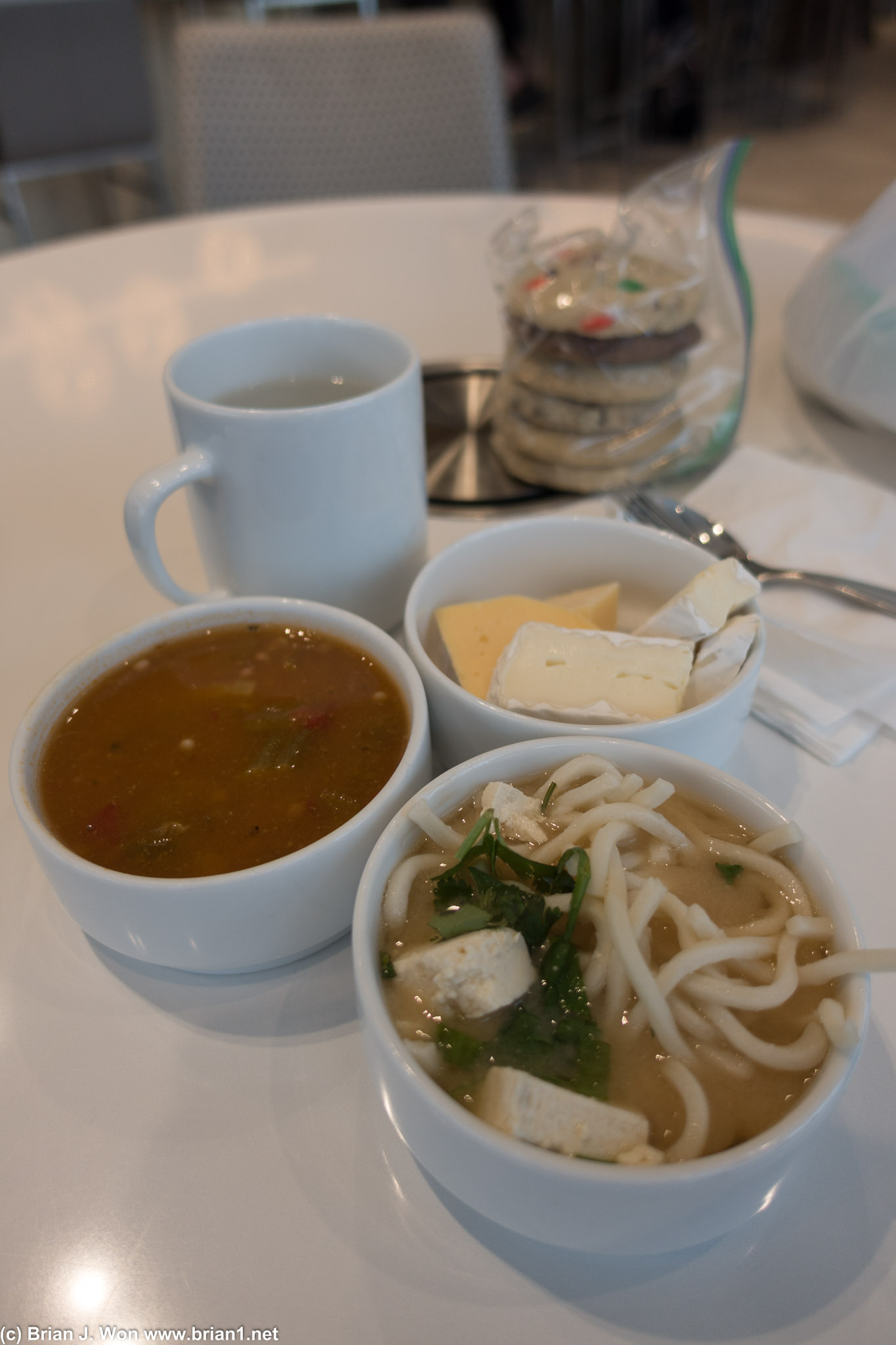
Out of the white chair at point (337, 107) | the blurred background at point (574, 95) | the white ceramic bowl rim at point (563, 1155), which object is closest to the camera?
the white ceramic bowl rim at point (563, 1155)

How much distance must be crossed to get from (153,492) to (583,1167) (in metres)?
0.79

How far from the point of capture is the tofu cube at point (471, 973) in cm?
65

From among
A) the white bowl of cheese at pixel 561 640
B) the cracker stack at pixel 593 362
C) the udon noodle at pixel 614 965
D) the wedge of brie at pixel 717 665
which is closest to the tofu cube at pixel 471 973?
the udon noodle at pixel 614 965

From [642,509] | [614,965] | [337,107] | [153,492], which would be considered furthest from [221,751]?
[337,107]

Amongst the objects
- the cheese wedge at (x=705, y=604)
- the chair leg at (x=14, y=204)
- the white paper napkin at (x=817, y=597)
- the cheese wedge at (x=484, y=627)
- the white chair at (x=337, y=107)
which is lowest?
the chair leg at (x=14, y=204)

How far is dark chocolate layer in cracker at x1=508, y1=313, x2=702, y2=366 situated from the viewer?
1.30m

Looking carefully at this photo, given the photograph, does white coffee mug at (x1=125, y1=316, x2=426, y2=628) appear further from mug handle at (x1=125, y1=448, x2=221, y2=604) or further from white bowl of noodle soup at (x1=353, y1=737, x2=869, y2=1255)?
white bowl of noodle soup at (x1=353, y1=737, x2=869, y2=1255)

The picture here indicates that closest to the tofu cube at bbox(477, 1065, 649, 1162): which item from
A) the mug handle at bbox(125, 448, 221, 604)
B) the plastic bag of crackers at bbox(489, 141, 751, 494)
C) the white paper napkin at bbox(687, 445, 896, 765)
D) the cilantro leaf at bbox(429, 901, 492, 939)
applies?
the cilantro leaf at bbox(429, 901, 492, 939)

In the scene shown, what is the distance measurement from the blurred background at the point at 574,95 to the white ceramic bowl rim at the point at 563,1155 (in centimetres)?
395

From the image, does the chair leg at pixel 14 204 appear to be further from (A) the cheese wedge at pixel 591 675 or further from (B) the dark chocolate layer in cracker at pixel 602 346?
(A) the cheese wedge at pixel 591 675

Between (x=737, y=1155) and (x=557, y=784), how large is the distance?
0.33 metres

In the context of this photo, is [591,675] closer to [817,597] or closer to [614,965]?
[614,965]

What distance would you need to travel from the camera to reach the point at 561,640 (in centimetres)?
93

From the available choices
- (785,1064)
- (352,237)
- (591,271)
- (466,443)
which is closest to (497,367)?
(466,443)
